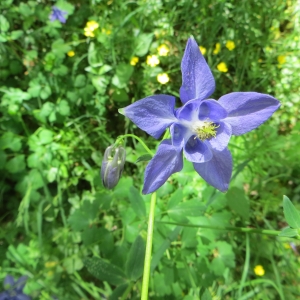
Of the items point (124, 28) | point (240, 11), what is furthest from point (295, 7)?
point (124, 28)

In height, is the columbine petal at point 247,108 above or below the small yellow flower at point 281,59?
above

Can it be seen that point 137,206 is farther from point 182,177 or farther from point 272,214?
point 272,214

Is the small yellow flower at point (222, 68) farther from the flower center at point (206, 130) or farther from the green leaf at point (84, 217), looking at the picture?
the flower center at point (206, 130)

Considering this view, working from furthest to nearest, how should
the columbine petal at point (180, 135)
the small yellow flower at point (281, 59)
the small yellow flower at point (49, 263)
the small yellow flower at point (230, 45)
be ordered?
1. the small yellow flower at point (281, 59)
2. the small yellow flower at point (230, 45)
3. the small yellow flower at point (49, 263)
4. the columbine petal at point (180, 135)

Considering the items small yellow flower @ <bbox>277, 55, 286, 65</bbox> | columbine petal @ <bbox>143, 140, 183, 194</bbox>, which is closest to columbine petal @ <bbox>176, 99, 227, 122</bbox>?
columbine petal @ <bbox>143, 140, 183, 194</bbox>

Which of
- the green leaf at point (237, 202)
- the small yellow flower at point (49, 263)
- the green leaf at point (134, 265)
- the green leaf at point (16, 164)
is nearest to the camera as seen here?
the green leaf at point (134, 265)

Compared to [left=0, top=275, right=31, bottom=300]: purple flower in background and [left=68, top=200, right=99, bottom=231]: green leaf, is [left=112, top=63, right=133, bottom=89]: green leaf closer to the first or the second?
[left=68, top=200, right=99, bottom=231]: green leaf

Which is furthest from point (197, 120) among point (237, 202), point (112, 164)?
point (237, 202)

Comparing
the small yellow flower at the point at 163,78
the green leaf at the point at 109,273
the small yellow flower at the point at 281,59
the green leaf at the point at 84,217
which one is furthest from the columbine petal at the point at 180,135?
the small yellow flower at the point at 281,59
